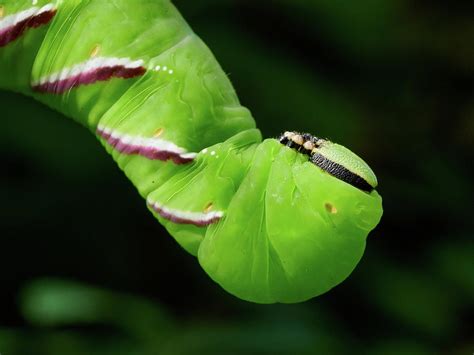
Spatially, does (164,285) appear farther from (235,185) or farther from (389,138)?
(235,185)

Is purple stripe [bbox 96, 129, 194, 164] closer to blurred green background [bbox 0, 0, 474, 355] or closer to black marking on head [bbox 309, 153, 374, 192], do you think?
black marking on head [bbox 309, 153, 374, 192]

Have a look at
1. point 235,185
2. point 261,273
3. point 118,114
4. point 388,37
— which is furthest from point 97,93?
point 388,37

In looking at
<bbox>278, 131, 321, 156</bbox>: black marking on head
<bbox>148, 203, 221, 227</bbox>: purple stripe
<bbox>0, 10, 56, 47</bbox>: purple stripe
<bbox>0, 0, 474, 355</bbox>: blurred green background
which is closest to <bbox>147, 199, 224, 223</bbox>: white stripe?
<bbox>148, 203, 221, 227</bbox>: purple stripe

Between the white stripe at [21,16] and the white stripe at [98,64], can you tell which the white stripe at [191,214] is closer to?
the white stripe at [98,64]

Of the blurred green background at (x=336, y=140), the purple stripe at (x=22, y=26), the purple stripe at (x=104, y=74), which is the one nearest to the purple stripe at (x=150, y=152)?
the purple stripe at (x=104, y=74)

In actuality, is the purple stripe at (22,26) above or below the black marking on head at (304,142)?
above

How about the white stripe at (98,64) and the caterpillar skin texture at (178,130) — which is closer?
the caterpillar skin texture at (178,130)

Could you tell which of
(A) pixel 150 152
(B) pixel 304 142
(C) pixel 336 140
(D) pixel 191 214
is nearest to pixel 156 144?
(A) pixel 150 152
